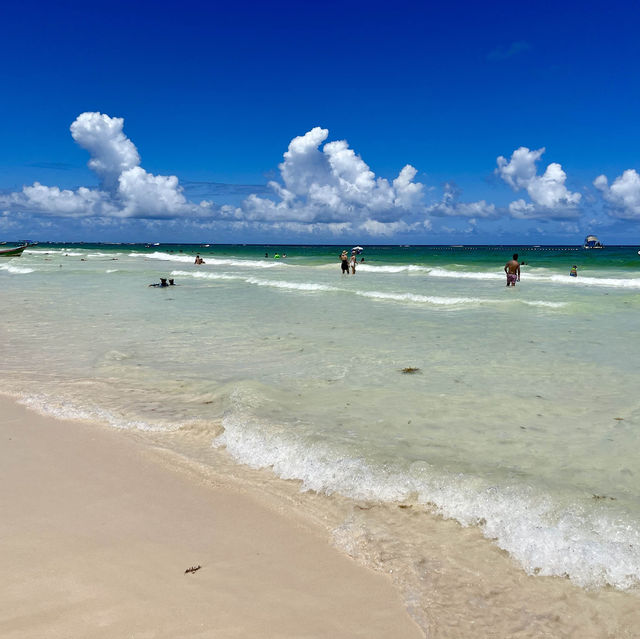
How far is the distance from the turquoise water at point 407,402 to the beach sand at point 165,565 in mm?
903

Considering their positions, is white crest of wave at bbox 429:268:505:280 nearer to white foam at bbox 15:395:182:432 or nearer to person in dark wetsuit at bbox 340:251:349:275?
person in dark wetsuit at bbox 340:251:349:275

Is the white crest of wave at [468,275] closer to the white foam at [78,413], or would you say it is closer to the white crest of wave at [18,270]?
the white crest of wave at [18,270]

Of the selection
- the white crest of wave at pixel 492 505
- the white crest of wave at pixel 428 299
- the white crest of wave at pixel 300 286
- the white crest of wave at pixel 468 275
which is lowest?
the white crest of wave at pixel 492 505

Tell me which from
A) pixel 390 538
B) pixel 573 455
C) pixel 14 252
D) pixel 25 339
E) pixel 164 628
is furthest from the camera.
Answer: pixel 14 252

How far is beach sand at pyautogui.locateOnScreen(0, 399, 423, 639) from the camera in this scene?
2.87 m

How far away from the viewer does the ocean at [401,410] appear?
12.9 ft

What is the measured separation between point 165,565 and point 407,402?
169 inches

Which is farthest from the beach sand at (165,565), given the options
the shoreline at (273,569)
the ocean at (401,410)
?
the ocean at (401,410)

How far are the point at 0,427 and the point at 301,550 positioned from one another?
4231 mm

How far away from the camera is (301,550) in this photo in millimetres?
3627

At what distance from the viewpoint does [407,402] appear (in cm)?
706

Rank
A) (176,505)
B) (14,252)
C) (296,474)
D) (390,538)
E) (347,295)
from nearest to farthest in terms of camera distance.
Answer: (390,538), (176,505), (296,474), (347,295), (14,252)

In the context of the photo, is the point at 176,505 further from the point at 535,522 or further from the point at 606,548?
the point at 606,548

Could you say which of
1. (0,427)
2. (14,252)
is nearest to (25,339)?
(0,427)
